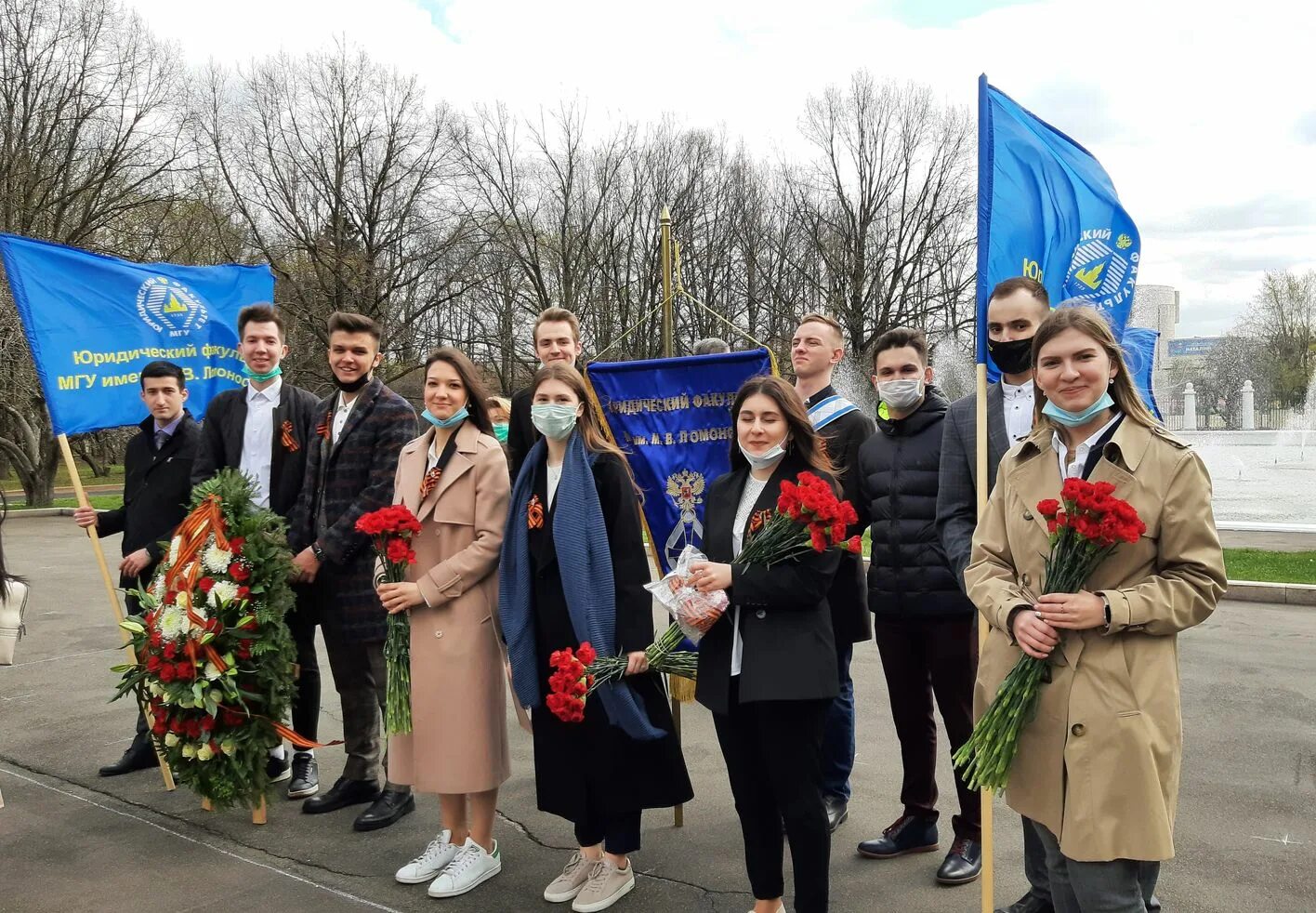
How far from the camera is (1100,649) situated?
2.66 m

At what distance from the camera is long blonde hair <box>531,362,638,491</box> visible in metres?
4.21

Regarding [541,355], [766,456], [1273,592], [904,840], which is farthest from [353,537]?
[1273,592]

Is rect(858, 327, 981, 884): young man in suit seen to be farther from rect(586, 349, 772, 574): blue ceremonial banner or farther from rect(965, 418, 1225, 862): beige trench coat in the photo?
rect(965, 418, 1225, 862): beige trench coat

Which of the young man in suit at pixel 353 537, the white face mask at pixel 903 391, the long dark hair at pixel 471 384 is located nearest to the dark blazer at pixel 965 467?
the white face mask at pixel 903 391

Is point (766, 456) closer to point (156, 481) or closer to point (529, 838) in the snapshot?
point (529, 838)

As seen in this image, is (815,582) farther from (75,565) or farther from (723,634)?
(75,565)

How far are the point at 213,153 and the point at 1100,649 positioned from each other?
36912 mm

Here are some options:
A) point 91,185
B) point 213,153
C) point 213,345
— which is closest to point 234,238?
point 213,153

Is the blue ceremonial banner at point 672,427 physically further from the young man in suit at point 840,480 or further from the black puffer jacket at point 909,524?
the black puffer jacket at point 909,524

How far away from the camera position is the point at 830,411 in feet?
16.1

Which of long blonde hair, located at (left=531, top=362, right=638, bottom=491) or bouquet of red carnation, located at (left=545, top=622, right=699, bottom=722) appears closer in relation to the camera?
bouquet of red carnation, located at (left=545, top=622, right=699, bottom=722)

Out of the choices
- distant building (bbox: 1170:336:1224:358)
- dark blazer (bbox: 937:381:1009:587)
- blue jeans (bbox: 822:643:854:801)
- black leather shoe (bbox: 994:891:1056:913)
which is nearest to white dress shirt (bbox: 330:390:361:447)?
blue jeans (bbox: 822:643:854:801)

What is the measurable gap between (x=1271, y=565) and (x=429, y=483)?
1096 centimetres

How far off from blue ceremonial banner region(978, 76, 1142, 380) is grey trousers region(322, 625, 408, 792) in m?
3.41
